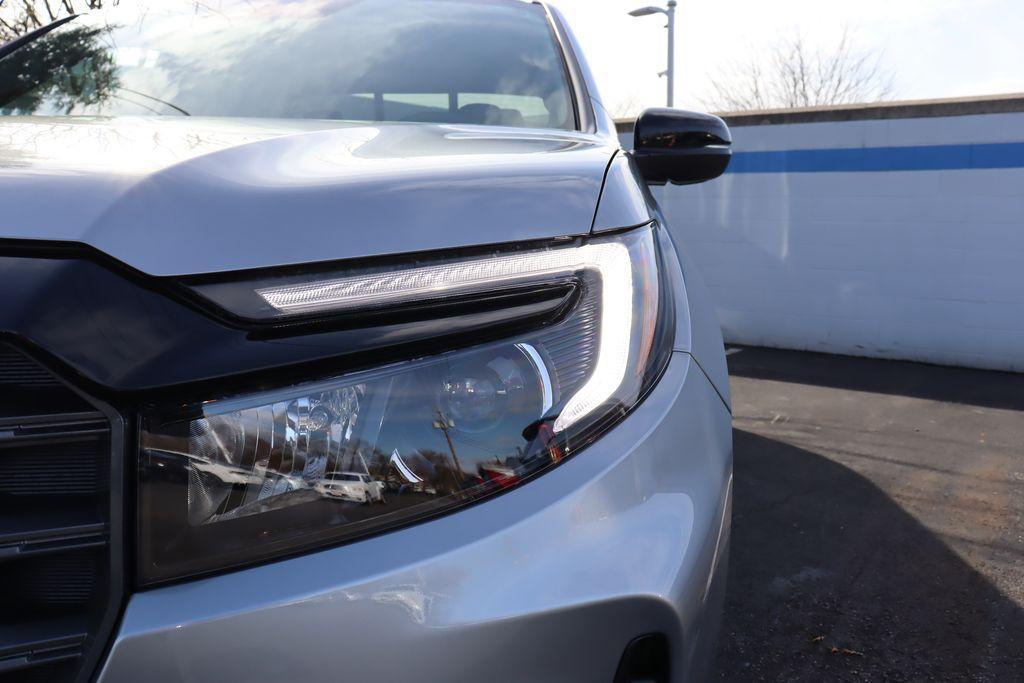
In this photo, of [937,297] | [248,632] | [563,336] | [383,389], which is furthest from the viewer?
[937,297]

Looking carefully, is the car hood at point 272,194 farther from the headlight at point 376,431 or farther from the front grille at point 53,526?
the front grille at point 53,526

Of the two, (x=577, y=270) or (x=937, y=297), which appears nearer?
(x=577, y=270)

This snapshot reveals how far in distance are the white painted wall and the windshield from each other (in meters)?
6.45

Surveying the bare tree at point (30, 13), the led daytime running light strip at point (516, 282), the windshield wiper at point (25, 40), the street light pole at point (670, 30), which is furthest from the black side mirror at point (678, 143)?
the street light pole at point (670, 30)

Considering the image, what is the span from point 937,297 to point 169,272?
27.1 feet

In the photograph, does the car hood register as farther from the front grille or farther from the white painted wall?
the white painted wall

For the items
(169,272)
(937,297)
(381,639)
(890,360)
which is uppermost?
(169,272)

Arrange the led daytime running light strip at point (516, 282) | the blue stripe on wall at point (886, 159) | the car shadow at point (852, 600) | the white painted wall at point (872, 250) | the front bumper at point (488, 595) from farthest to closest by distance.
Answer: the white painted wall at point (872, 250)
the blue stripe on wall at point (886, 159)
the car shadow at point (852, 600)
the led daytime running light strip at point (516, 282)
the front bumper at point (488, 595)

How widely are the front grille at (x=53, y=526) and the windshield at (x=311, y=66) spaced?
1.19 m

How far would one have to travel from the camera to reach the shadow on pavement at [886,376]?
6832mm

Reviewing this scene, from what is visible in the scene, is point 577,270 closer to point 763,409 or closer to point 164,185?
point 164,185

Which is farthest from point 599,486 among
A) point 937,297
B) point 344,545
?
point 937,297

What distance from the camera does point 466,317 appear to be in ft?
3.48

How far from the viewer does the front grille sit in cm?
88
